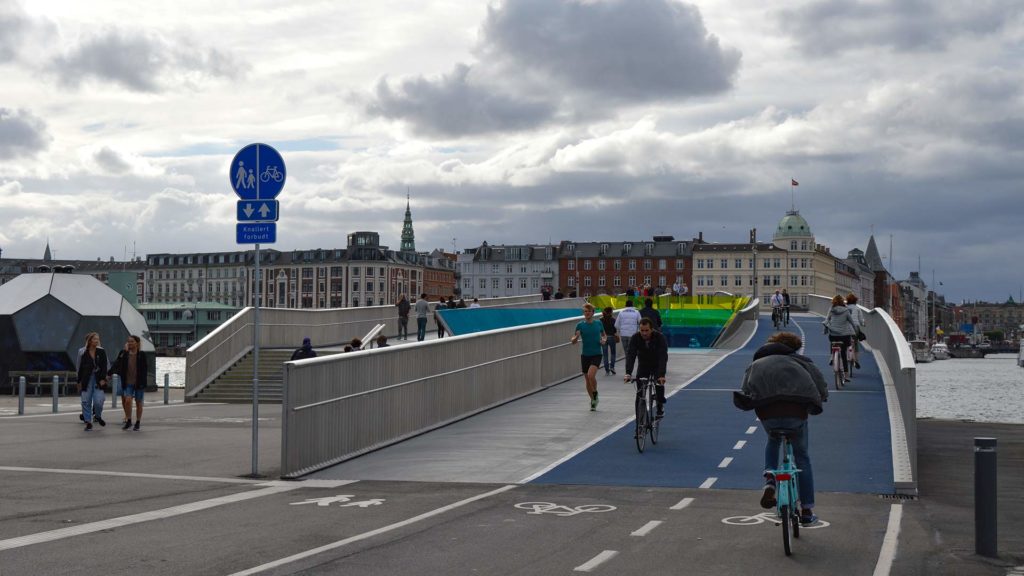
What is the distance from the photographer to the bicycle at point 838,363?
23.8 metres

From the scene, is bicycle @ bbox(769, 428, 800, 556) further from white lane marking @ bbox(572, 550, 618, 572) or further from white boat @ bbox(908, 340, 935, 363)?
white boat @ bbox(908, 340, 935, 363)

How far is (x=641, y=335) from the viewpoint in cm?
1655

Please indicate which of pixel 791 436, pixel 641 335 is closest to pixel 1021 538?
pixel 791 436

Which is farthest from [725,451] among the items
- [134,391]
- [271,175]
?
[134,391]

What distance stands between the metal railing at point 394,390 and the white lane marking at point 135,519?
114cm

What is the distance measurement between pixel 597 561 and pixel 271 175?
7386 mm

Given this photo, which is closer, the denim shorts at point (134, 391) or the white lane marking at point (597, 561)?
the white lane marking at point (597, 561)

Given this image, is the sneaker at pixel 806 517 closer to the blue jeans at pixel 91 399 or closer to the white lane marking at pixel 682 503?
the white lane marking at pixel 682 503

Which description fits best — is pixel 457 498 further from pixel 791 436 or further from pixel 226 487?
pixel 791 436

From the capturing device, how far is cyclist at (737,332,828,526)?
398 inches

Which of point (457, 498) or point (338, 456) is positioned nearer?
point (457, 498)

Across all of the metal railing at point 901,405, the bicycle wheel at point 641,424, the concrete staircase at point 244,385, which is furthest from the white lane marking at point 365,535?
the concrete staircase at point 244,385

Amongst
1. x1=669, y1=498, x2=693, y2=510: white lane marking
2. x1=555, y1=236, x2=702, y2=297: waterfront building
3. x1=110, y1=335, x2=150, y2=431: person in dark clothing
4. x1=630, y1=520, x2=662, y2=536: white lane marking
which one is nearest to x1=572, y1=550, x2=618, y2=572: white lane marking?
x1=630, y1=520, x2=662, y2=536: white lane marking

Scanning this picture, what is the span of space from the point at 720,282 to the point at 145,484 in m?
180
